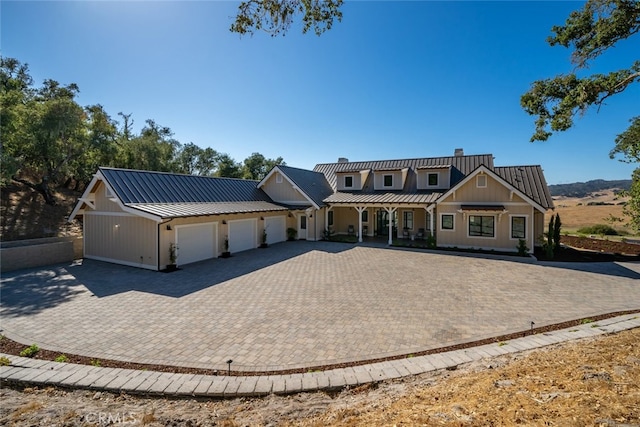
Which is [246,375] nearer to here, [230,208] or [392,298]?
[392,298]

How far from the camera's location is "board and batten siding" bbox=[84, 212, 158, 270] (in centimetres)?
1330

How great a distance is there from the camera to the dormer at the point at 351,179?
24.1m

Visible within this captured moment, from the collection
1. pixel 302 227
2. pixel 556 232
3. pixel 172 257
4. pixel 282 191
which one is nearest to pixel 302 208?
pixel 302 227

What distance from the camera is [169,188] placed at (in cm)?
1609

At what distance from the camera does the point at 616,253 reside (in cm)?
1633

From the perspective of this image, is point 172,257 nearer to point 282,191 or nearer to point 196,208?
point 196,208

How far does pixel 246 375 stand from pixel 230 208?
1268 centimetres

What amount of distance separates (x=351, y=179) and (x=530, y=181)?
12126mm

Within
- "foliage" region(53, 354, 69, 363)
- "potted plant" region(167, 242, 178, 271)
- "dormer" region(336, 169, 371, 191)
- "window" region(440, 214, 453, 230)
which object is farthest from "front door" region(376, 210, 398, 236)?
"foliage" region(53, 354, 69, 363)

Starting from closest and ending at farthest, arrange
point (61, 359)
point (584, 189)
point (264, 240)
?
point (61, 359)
point (264, 240)
point (584, 189)

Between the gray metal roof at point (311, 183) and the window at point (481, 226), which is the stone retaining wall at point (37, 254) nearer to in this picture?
the gray metal roof at point (311, 183)

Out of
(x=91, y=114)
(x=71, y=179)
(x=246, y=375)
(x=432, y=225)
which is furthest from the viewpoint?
(x=71, y=179)

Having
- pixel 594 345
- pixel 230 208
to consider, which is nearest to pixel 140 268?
pixel 230 208

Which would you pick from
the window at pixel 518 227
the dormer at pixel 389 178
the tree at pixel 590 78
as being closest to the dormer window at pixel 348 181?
the dormer at pixel 389 178
